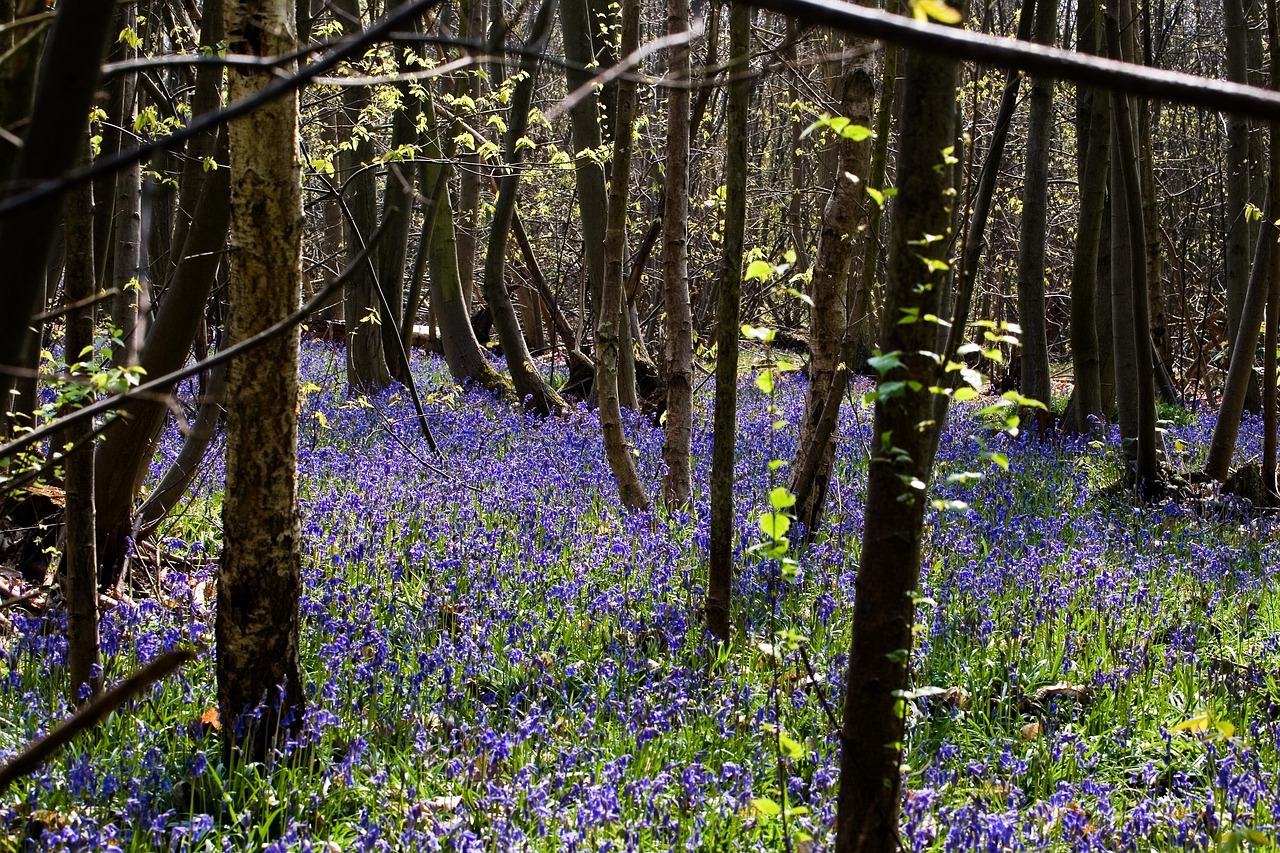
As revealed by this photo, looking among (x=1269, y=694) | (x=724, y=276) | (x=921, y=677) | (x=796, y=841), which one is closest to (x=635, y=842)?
(x=796, y=841)

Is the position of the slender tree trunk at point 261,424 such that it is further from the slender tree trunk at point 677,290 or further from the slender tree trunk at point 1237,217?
the slender tree trunk at point 1237,217

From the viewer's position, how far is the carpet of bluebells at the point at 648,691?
2.86 meters

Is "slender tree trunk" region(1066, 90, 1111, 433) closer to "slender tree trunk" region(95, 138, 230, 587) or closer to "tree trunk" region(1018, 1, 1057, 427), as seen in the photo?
"tree trunk" region(1018, 1, 1057, 427)

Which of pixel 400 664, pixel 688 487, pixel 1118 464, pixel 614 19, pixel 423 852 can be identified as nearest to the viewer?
pixel 423 852

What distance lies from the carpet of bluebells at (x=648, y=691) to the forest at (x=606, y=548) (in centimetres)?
2

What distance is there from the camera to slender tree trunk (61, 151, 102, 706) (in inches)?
127

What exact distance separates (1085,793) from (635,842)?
1540 mm

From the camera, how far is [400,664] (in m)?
3.99

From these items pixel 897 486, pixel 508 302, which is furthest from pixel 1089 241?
pixel 897 486

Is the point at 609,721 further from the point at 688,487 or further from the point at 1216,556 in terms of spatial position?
the point at 1216,556

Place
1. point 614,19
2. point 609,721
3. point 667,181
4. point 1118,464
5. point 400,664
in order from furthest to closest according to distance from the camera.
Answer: point 614,19
point 1118,464
point 667,181
point 400,664
point 609,721

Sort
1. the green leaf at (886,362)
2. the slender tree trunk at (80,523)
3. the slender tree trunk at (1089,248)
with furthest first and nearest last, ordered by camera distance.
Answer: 1. the slender tree trunk at (1089,248)
2. the slender tree trunk at (80,523)
3. the green leaf at (886,362)

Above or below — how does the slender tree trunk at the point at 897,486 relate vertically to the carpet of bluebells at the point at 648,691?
above

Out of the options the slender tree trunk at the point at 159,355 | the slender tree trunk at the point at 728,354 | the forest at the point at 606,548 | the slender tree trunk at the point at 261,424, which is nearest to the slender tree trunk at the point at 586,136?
the forest at the point at 606,548
